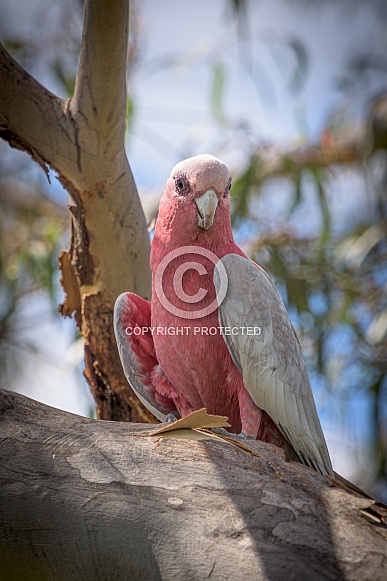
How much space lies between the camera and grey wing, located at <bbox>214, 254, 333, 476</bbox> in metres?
2.21

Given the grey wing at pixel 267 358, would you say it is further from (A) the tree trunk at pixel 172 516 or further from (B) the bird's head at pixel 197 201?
(A) the tree trunk at pixel 172 516

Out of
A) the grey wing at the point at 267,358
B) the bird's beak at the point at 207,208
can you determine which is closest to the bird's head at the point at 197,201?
the bird's beak at the point at 207,208

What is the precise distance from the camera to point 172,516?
5.61 feet

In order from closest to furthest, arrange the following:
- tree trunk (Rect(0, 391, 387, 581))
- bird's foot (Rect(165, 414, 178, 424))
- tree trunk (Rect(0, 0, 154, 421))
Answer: tree trunk (Rect(0, 391, 387, 581)), tree trunk (Rect(0, 0, 154, 421)), bird's foot (Rect(165, 414, 178, 424))

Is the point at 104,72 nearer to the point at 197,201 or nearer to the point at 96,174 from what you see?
the point at 96,174

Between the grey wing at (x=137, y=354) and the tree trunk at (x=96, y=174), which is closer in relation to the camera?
the tree trunk at (x=96, y=174)

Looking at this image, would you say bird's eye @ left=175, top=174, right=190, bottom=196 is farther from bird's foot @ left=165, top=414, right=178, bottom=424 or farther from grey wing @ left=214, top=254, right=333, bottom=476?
bird's foot @ left=165, top=414, right=178, bottom=424

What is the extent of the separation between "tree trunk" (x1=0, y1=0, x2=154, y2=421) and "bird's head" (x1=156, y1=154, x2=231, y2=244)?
336 millimetres

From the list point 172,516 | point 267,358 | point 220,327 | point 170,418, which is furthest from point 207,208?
point 172,516

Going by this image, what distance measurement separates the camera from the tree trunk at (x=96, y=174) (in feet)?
8.03

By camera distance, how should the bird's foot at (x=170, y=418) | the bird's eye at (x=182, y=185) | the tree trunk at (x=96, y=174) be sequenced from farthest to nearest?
the bird's foot at (x=170, y=418)
the tree trunk at (x=96, y=174)
the bird's eye at (x=182, y=185)

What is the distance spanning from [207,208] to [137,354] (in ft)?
2.26

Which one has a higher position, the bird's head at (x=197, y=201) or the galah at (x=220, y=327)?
the bird's head at (x=197, y=201)

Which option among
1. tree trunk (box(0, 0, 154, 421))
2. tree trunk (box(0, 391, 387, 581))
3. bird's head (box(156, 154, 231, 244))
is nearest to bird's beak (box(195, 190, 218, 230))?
bird's head (box(156, 154, 231, 244))
